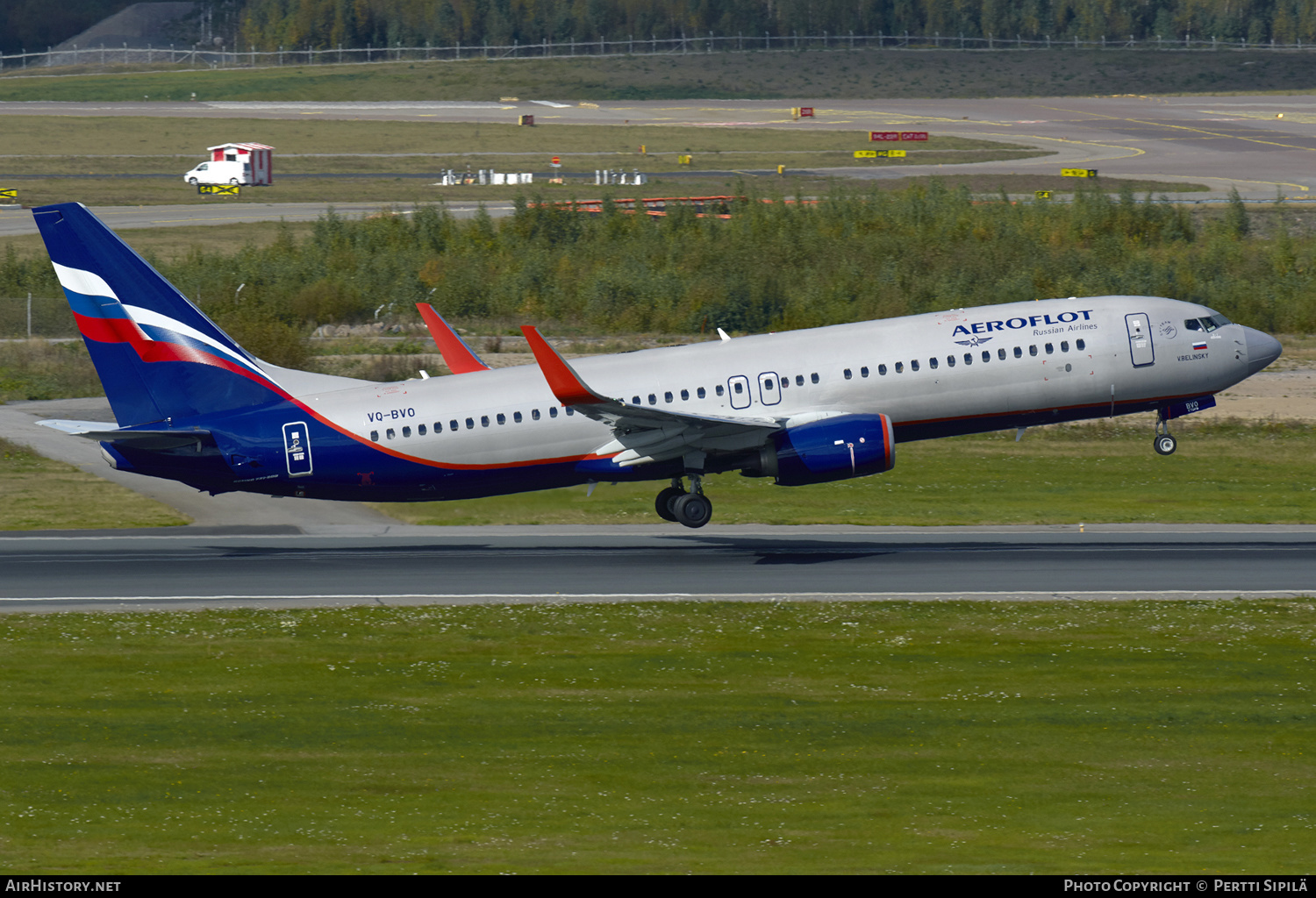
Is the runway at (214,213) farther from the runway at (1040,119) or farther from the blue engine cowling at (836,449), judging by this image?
the blue engine cowling at (836,449)

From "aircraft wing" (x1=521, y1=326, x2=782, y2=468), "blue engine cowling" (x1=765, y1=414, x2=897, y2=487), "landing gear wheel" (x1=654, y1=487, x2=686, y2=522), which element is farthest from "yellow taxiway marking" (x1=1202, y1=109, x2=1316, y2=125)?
"aircraft wing" (x1=521, y1=326, x2=782, y2=468)

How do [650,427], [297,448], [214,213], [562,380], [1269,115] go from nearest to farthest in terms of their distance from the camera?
1. [562,380]
2. [297,448]
3. [650,427]
4. [214,213]
5. [1269,115]

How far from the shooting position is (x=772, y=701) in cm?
2641

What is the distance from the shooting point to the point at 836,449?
3762 cm

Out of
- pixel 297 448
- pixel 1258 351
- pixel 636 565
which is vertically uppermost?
pixel 1258 351

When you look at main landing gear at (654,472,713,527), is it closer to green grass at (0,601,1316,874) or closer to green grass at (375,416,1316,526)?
green grass at (375,416,1316,526)

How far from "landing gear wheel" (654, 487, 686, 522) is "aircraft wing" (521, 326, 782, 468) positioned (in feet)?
6.98

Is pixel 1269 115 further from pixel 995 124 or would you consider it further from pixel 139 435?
pixel 139 435

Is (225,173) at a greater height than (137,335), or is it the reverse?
(225,173)

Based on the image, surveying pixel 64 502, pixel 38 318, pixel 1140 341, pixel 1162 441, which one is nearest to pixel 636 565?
pixel 1140 341

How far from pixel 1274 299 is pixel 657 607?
55356 mm

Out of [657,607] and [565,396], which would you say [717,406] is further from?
[657,607]
